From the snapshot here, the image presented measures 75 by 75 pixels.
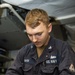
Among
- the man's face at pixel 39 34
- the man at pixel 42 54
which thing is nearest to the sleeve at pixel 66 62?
the man at pixel 42 54

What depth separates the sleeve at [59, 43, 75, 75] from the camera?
116cm

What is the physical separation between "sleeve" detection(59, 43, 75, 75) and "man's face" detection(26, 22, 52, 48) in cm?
13

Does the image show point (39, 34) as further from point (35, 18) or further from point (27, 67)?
point (27, 67)

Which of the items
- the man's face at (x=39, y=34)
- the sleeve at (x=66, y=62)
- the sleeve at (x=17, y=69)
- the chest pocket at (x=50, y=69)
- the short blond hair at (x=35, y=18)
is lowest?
the sleeve at (x=17, y=69)

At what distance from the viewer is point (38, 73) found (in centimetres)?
127

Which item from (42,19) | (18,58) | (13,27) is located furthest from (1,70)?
(42,19)

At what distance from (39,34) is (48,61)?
0.57ft

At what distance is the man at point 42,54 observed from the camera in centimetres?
124

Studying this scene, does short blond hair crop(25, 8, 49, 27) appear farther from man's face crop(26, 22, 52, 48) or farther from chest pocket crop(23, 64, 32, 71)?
chest pocket crop(23, 64, 32, 71)

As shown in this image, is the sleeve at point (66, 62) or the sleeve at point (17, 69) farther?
the sleeve at point (17, 69)

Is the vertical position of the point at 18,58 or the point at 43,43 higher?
the point at 43,43

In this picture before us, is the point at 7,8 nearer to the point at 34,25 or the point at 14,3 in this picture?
the point at 14,3

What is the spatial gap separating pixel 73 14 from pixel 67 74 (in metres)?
1.04

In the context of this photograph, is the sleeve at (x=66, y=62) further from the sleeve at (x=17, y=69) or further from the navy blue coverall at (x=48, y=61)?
the sleeve at (x=17, y=69)
